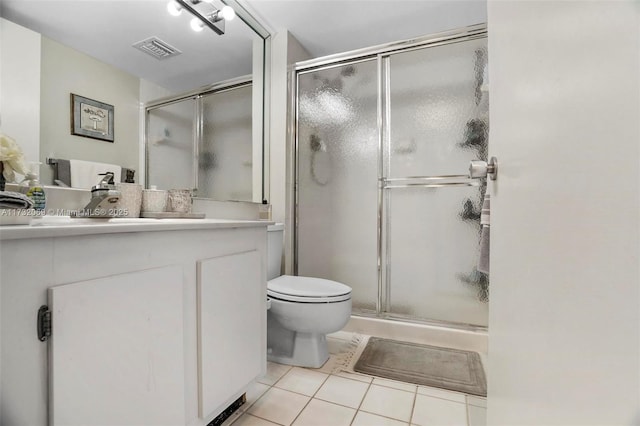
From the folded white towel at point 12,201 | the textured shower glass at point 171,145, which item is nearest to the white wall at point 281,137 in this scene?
the textured shower glass at point 171,145

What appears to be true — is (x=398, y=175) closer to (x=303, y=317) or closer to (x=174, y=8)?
(x=303, y=317)

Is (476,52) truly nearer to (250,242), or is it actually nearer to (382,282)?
(382,282)

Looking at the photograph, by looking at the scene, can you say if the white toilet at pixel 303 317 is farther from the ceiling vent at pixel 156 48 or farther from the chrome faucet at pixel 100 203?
the ceiling vent at pixel 156 48

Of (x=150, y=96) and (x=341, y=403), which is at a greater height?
(x=150, y=96)

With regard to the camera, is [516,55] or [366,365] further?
[366,365]

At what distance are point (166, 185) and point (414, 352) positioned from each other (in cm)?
162

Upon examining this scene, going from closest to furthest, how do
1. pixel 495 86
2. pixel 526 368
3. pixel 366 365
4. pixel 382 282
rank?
1. pixel 526 368
2. pixel 495 86
3. pixel 366 365
4. pixel 382 282

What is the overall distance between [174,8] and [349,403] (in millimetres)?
2017

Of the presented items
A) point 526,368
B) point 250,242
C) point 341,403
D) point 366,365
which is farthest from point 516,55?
point 366,365

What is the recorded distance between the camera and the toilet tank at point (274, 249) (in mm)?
1824

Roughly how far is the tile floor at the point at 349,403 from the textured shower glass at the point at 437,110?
1.24 m

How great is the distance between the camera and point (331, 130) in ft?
7.08

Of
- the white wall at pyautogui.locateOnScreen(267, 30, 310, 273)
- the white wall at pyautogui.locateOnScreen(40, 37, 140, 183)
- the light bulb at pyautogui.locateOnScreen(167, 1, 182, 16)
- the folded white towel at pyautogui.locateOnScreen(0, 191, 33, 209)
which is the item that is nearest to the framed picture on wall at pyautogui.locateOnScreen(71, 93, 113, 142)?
the white wall at pyautogui.locateOnScreen(40, 37, 140, 183)

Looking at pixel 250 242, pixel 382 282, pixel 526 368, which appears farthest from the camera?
pixel 382 282
